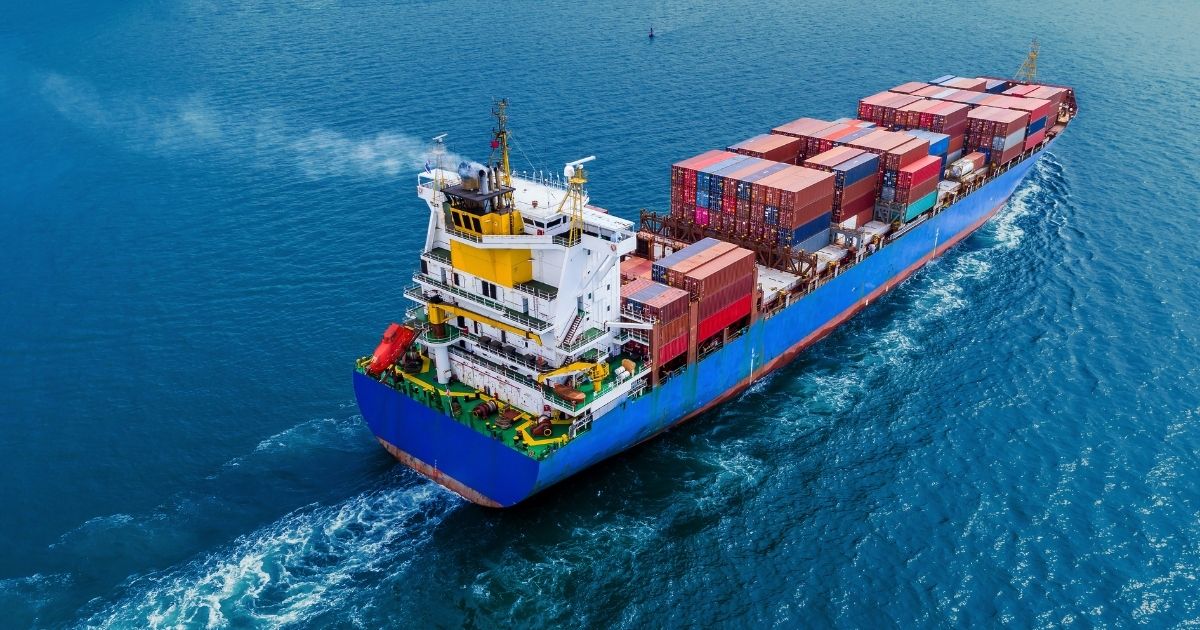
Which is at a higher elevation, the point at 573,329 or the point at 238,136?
the point at 238,136

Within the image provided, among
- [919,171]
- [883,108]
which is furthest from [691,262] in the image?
[883,108]

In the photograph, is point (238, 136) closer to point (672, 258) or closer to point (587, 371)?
point (672, 258)

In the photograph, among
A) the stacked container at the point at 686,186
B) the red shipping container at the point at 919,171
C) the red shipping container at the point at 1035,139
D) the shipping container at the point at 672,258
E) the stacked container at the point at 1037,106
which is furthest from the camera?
the red shipping container at the point at 1035,139

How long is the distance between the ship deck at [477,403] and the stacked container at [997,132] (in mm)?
50668

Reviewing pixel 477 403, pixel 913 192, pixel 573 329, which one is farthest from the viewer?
pixel 913 192

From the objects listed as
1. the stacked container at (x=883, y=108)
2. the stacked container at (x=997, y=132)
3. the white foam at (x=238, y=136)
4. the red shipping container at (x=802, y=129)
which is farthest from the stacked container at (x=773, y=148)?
the white foam at (x=238, y=136)

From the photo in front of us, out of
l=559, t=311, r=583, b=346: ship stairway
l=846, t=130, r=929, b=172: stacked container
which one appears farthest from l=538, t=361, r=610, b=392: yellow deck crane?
l=846, t=130, r=929, b=172: stacked container

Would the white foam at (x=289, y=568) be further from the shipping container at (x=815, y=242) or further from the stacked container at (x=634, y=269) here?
the shipping container at (x=815, y=242)

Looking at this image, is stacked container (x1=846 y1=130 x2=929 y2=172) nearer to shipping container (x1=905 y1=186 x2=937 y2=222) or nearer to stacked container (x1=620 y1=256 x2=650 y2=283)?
shipping container (x1=905 y1=186 x2=937 y2=222)

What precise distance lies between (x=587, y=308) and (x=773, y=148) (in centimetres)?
2950

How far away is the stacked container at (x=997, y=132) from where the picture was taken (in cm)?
7938

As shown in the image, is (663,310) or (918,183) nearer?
(663,310)

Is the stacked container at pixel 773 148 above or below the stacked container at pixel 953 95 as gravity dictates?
below

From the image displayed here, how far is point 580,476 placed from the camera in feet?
160
